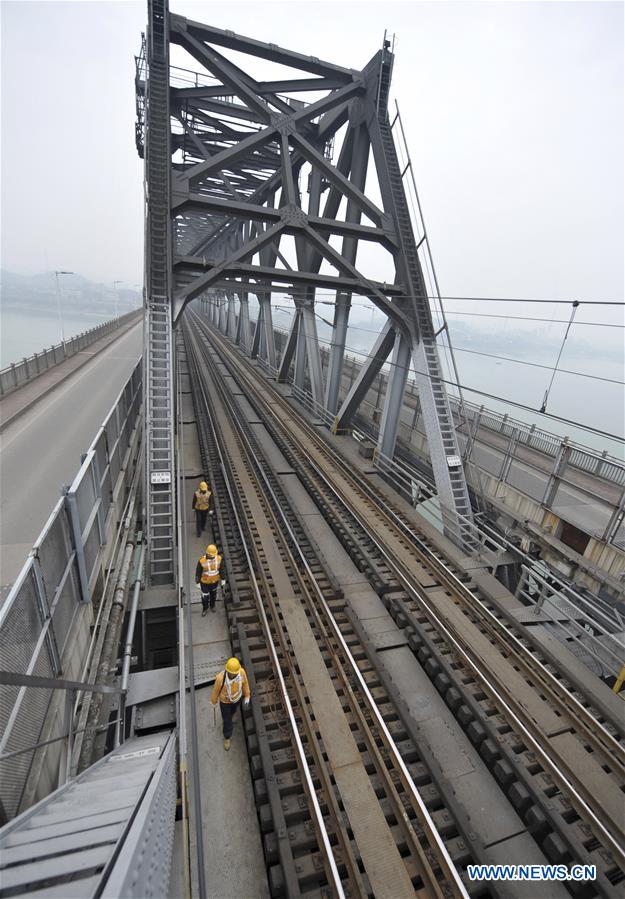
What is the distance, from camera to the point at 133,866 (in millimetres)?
1704

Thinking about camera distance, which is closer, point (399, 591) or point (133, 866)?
point (133, 866)

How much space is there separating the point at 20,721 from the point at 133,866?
9.87 feet

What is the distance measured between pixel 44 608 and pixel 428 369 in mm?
11868

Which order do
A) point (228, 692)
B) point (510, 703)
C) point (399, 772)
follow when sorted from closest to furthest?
1. point (399, 772)
2. point (228, 692)
3. point (510, 703)

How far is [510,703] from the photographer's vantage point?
6.36 meters

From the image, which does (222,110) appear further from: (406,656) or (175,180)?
(406,656)

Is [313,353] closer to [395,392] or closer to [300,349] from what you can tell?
[300,349]

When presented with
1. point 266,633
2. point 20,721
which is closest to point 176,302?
point 266,633

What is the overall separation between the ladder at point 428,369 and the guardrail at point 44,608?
8.78 metres

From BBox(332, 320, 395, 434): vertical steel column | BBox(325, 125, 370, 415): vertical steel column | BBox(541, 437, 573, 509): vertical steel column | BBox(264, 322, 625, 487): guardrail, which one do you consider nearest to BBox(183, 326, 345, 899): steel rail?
BBox(332, 320, 395, 434): vertical steel column

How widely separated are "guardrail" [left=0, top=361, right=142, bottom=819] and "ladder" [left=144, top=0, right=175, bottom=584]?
1.81 meters

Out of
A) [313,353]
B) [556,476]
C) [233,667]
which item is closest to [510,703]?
[233,667]

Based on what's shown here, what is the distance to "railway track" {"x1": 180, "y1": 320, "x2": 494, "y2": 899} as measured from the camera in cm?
447

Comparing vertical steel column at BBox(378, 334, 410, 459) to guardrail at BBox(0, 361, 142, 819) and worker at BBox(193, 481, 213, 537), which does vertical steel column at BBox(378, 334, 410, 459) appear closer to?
worker at BBox(193, 481, 213, 537)
